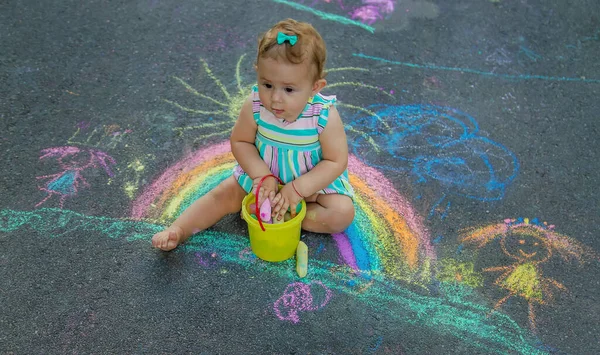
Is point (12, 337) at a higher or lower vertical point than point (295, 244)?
lower

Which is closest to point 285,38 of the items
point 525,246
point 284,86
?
point 284,86

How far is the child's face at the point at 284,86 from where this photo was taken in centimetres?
204

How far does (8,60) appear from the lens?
11.4 ft

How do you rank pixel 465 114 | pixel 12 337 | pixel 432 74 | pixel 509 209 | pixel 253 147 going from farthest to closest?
1. pixel 432 74
2. pixel 465 114
3. pixel 509 209
4. pixel 253 147
5. pixel 12 337

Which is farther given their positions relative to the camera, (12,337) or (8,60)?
(8,60)

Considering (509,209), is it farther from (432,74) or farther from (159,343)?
(159,343)

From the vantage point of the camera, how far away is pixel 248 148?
2.43m

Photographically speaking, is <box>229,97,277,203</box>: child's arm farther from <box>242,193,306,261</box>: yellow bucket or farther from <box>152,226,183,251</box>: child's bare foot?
<box>152,226,183,251</box>: child's bare foot

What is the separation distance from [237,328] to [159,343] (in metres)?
0.31

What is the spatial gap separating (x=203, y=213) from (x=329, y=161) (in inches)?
25.2

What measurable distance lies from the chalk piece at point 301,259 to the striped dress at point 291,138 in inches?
12.3

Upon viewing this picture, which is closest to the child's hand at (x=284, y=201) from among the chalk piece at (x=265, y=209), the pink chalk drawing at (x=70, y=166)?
the chalk piece at (x=265, y=209)

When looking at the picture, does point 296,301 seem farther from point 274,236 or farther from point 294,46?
point 294,46

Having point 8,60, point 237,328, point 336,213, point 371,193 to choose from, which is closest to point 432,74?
point 371,193
